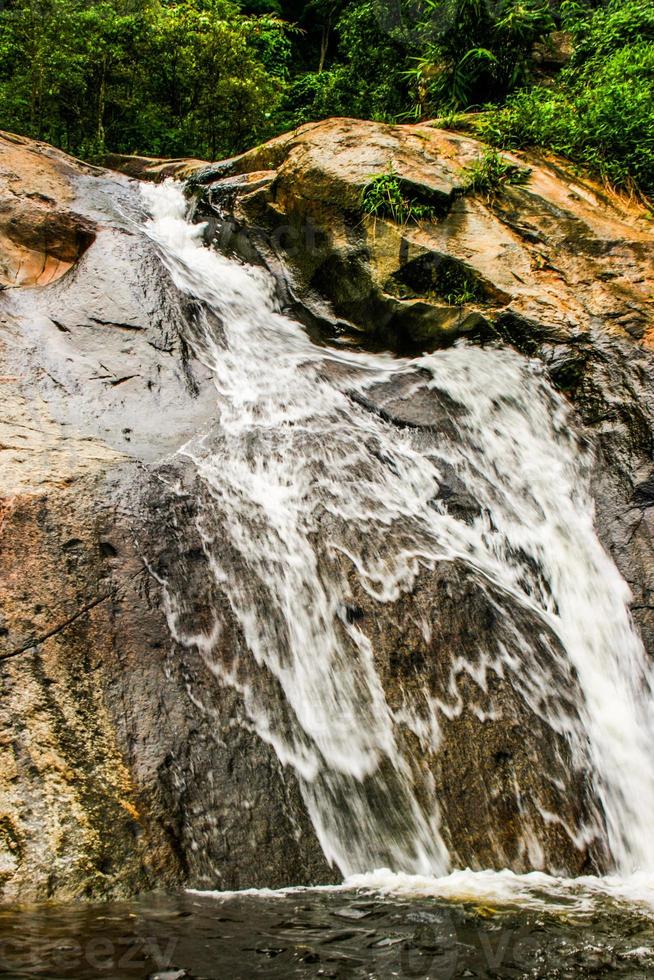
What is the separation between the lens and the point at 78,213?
7.16 metres

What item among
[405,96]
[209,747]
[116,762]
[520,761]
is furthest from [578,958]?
[405,96]

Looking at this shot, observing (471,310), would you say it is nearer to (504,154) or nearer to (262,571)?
(504,154)

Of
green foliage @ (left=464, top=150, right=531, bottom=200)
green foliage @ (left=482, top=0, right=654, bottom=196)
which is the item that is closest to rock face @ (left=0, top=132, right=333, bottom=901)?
green foliage @ (left=464, top=150, right=531, bottom=200)

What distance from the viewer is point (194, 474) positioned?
4844 mm

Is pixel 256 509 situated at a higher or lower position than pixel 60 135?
lower

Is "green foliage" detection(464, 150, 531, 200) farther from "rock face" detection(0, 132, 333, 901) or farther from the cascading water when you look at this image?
"rock face" detection(0, 132, 333, 901)

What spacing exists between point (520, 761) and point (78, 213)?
667 centimetres

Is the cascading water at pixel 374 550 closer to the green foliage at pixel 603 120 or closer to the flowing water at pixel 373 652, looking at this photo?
the flowing water at pixel 373 652

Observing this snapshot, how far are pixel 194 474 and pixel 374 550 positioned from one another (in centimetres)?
139

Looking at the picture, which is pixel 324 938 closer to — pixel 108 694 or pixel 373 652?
pixel 108 694

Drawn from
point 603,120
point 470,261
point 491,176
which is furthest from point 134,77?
point 470,261

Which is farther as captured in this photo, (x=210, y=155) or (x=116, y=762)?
(x=210, y=155)

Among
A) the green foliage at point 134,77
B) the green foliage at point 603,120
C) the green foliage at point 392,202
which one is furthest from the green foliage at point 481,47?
the green foliage at point 134,77

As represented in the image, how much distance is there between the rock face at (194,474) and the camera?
330 centimetres
